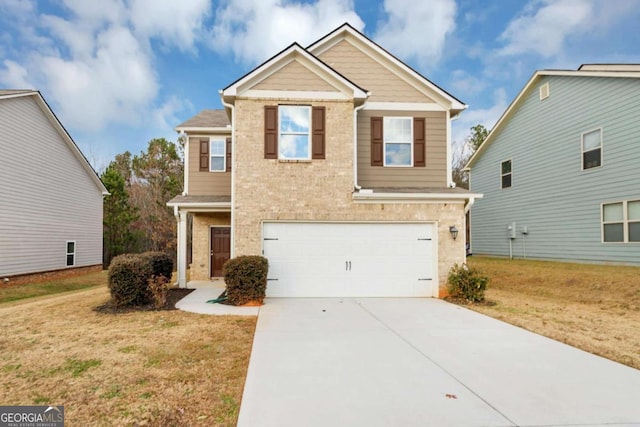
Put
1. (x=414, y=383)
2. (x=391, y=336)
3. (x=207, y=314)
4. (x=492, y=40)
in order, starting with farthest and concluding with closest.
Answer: (x=492, y=40), (x=207, y=314), (x=391, y=336), (x=414, y=383)

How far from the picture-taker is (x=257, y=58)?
65.6 feet

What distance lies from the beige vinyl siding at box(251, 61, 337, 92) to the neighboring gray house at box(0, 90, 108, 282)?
1143 cm

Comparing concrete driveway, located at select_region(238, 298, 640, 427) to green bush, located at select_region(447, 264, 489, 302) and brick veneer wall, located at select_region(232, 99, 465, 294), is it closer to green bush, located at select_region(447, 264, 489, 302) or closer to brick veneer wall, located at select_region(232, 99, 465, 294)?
green bush, located at select_region(447, 264, 489, 302)

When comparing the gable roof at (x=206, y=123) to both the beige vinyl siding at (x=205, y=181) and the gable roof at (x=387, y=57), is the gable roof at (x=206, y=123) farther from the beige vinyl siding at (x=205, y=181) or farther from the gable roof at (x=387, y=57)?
the gable roof at (x=387, y=57)

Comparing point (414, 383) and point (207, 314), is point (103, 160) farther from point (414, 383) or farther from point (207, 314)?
point (414, 383)

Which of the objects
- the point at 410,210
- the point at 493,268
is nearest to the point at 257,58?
the point at 410,210

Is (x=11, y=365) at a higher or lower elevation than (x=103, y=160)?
lower

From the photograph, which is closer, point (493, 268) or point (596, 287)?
point (596, 287)

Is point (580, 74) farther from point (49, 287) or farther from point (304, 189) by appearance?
point (49, 287)

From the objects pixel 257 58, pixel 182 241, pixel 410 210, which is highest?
pixel 257 58

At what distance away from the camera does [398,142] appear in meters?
11.2

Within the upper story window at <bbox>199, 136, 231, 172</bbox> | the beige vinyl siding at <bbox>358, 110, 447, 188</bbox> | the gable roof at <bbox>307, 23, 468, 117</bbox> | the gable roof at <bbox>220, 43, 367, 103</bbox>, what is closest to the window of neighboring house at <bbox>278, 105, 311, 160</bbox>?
the gable roof at <bbox>220, 43, 367, 103</bbox>

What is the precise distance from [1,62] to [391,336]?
2891 cm

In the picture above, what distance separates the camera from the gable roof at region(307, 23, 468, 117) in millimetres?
11133
